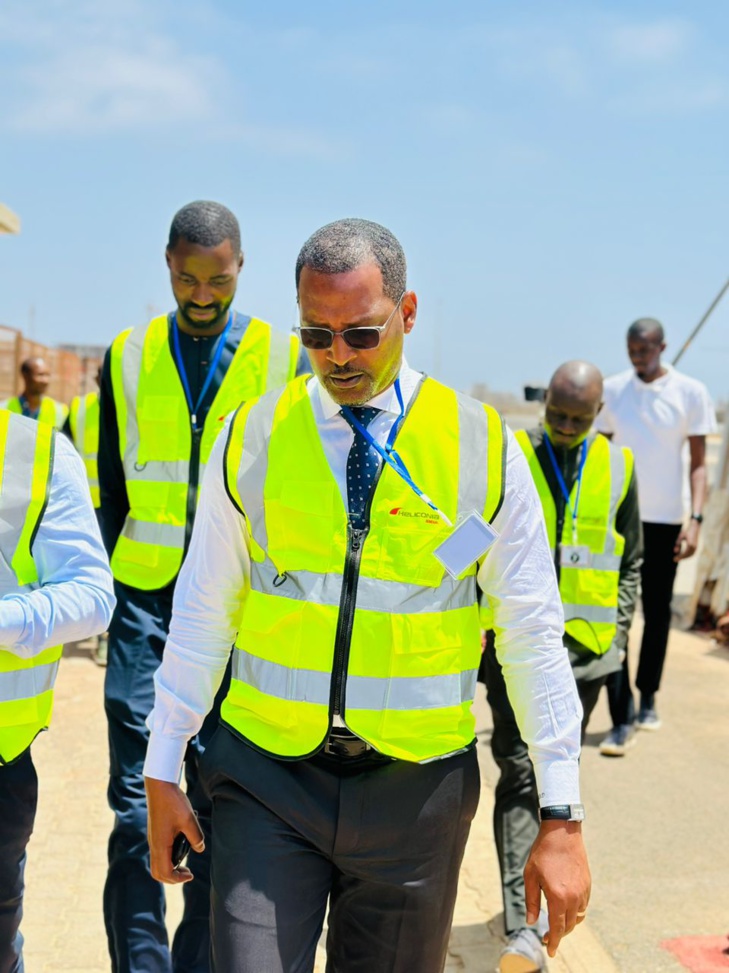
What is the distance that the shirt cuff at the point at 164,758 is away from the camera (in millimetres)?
2709

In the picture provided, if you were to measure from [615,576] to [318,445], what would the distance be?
249 cm

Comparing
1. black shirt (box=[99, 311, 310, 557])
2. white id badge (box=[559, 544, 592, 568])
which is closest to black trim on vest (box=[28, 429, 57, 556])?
black shirt (box=[99, 311, 310, 557])

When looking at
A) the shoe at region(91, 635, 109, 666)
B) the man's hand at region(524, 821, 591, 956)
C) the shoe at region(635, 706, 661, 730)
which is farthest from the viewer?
the shoe at region(91, 635, 109, 666)

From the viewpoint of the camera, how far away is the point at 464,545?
2654mm

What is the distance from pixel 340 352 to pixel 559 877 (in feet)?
4.02

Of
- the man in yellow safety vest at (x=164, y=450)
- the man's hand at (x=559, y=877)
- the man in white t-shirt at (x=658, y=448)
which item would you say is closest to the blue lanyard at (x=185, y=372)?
the man in yellow safety vest at (x=164, y=450)

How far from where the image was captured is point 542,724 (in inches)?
105

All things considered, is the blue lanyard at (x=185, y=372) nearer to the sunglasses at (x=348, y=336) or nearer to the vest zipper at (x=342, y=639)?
the sunglasses at (x=348, y=336)

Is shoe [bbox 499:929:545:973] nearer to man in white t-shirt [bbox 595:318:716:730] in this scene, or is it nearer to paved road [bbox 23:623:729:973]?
paved road [bbox 23:623:729:973]

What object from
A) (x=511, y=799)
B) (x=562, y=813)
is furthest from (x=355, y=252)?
(x=511, y=799)

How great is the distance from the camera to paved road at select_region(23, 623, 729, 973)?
179 inches

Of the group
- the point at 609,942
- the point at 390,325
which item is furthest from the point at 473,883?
the point at 390,325

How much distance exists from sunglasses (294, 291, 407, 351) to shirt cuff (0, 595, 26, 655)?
92 centimetres

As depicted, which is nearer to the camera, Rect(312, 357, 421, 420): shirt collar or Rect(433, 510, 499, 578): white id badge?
Rect(433, 510, 499, 578): white id badge
